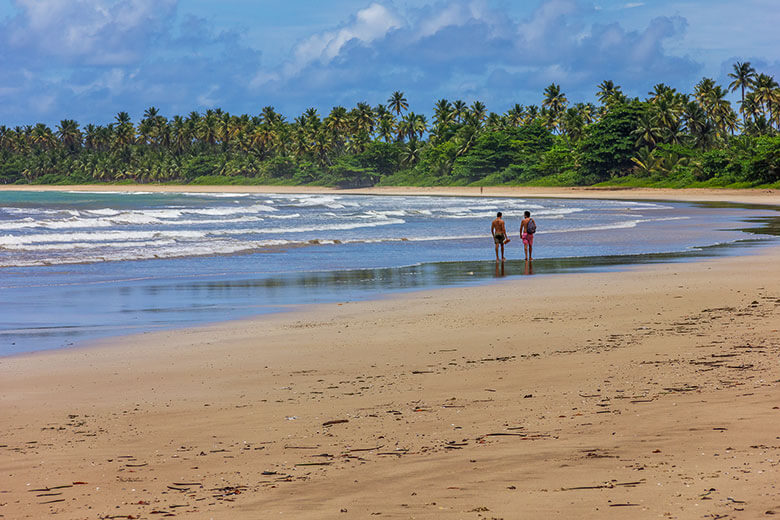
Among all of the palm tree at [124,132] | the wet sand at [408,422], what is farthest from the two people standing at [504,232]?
the palm tree at [124,132]

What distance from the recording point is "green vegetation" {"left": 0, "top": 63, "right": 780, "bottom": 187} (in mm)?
90000

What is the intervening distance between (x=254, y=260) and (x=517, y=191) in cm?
8296

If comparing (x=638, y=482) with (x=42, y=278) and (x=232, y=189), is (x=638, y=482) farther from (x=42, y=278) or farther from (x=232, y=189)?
(x=232, y=189)

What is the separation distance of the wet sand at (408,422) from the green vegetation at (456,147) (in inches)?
2665

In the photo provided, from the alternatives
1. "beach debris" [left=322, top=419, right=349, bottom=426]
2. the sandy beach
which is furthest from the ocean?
"beach debris" [left=322, top=419, right=349, bottom=426]

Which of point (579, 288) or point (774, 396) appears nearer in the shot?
point (774, 396)

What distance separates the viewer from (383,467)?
4.89m

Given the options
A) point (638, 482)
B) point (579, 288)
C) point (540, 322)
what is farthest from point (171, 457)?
point (579, 288)

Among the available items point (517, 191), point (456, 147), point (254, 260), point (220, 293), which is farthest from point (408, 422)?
point (456, 147)

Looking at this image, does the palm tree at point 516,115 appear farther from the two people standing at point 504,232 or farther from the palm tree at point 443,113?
the two people standing at point 504,232

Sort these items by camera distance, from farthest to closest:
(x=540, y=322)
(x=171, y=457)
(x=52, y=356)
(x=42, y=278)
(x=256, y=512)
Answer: (x=42, y=278), (x=540, y=322), (x=52, y=356), (x=171, y=457), (x=256, y=512)

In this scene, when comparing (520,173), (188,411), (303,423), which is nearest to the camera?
(303,423)

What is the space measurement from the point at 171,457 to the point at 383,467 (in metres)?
1.36

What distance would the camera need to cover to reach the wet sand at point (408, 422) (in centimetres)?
433
